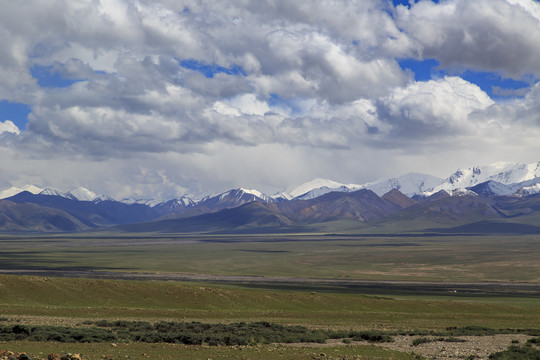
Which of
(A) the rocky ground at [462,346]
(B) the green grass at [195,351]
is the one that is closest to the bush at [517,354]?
(A) the rocky ground at [462,346]

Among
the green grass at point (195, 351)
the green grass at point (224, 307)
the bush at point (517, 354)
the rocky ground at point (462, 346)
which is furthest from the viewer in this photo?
the green grass at point (224, 307)

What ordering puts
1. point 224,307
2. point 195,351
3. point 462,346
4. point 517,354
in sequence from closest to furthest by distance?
point 195,351 → point 517,354 → point 462,346 → point 224,307

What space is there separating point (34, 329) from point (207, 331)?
41.6 feet

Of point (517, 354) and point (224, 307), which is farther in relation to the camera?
point (224, 307)

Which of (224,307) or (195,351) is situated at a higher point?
(195,351)

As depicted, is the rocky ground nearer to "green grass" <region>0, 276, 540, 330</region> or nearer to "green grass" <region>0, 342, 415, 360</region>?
"green grass" <region>0, 342, 415, 360</region>

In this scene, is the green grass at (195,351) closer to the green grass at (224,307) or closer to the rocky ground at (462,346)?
the rocky ground at (462,346)

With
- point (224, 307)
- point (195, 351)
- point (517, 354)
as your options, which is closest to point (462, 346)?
point (517, 354)

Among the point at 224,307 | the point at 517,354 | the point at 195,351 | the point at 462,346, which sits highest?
the point at 195,351

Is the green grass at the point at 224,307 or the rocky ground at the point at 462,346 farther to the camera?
the green grass at the point at 224,307

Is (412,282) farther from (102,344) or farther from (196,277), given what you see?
(102,344)

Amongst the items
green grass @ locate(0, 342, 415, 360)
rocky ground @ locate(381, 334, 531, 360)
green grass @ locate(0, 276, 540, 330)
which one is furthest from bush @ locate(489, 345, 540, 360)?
green grass @ locate(0, 276, 540, 330)

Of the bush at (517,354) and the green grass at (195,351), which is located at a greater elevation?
the green grass at (195,351)

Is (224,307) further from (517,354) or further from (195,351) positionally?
(517,354)
